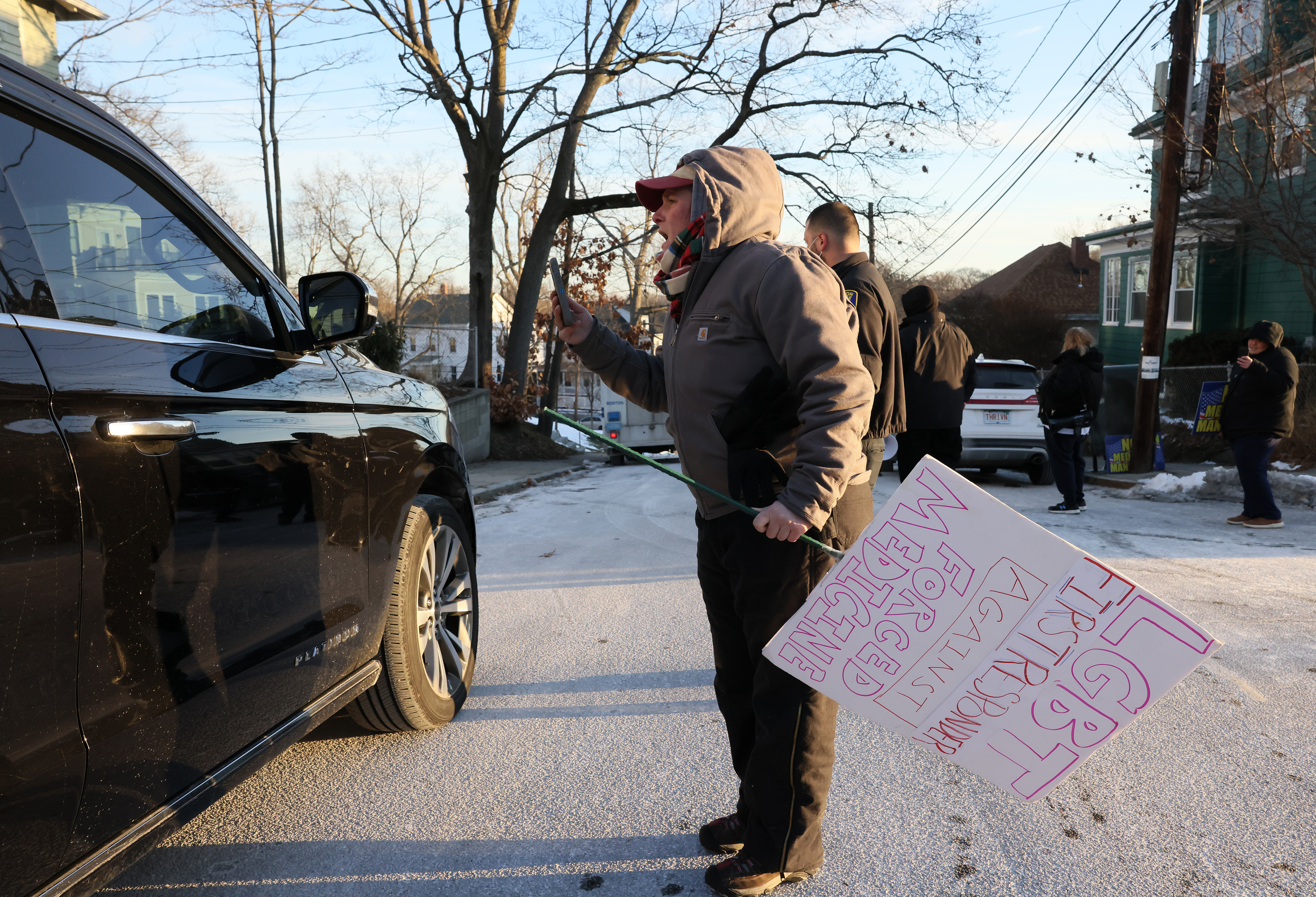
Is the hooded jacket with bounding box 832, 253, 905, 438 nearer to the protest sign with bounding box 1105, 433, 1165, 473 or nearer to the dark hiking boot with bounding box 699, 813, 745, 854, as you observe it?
the dark hiking boot with bounding box 699, 813, 745, 854

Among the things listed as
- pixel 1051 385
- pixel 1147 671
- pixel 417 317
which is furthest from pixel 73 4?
pixel 417 317

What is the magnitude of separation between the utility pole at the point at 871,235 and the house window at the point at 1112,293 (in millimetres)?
6879

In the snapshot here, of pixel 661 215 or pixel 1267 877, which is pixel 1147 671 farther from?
pixel 661 215

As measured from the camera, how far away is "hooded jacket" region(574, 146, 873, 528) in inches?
83.7

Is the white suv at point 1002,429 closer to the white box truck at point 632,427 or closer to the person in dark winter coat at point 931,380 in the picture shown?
the person in dark winter coat at point 931,380

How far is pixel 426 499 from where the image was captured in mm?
3318

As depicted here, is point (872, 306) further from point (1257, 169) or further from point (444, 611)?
point (1257, 169)

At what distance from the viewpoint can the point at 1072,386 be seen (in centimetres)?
884

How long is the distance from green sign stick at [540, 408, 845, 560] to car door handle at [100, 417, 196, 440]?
2.53ft

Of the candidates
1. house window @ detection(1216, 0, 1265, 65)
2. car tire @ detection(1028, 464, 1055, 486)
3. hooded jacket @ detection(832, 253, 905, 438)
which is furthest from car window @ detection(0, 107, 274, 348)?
house window @ detection(1216, 0, 1265, 65)

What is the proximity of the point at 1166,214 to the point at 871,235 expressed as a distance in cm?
1638

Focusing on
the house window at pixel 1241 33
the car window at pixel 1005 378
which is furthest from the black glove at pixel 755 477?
the house window at pixel 1241 33

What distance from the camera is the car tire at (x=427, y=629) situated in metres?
3.06

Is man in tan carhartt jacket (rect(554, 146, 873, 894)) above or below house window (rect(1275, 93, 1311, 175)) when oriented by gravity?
below
